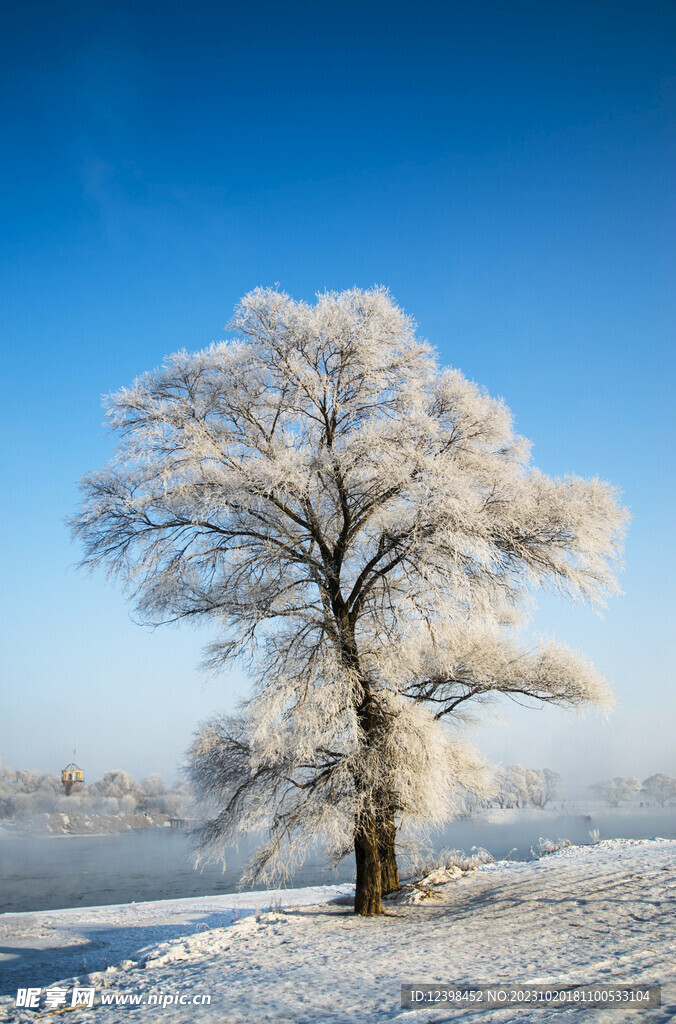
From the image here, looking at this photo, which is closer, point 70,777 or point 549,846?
point 549,846

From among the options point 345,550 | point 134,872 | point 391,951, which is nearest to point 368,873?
point 391,951

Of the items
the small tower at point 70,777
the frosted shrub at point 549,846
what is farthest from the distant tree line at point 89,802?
the frosted shrub at point 549,846

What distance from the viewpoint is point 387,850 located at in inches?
419

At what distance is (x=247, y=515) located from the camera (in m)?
10.4

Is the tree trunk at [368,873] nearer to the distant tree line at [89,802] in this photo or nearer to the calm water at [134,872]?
the calm water at [134,872]

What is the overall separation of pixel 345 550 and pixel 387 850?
16.5 ft

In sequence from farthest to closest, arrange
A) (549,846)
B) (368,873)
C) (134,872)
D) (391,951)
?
(134,872) → (549,846) → (368,873) → (391,951)

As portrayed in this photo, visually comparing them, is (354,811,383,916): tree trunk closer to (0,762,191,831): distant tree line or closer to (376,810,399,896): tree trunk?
(376,810,399,896): tree trunk

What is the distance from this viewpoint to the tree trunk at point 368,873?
31.2 feet

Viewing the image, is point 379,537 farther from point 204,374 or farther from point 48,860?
point 48,860

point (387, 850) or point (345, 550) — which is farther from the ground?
point (345, 550)

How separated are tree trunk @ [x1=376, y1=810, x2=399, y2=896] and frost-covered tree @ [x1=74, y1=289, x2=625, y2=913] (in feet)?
0.17

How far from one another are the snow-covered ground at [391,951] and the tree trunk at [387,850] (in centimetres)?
80

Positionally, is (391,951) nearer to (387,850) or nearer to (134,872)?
(387,850)
